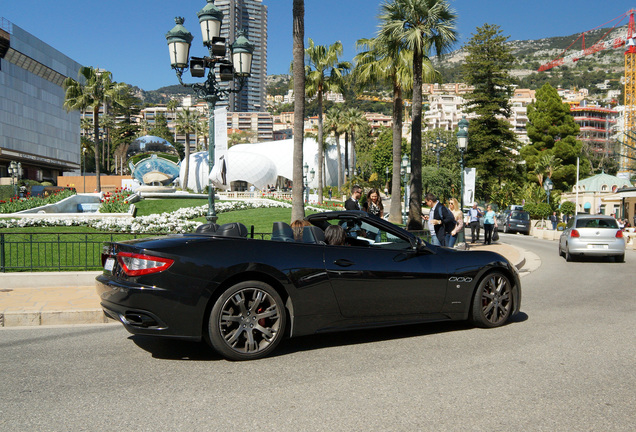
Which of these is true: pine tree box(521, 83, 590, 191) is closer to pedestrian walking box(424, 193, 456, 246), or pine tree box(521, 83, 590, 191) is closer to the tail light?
pedestrian walking box(424, 193, 456, 246)

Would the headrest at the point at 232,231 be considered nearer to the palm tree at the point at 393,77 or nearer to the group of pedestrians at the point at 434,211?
the group of pedestrians at the point at 434,211

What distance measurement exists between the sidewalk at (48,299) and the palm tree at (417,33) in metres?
12.3

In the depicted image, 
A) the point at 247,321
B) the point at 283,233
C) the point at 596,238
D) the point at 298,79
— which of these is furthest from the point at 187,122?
the point at 247,321

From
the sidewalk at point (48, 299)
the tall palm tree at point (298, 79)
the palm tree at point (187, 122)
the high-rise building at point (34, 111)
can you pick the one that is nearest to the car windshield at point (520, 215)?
the tall palm tree at point (298, 79)

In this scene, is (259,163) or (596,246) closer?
(596,246)

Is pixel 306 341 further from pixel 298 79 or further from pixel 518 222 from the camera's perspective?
pixel 518 222

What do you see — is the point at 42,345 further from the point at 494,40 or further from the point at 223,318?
the point at 494,40

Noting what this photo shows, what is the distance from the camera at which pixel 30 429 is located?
3.39 meters

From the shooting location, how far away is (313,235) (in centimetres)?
570

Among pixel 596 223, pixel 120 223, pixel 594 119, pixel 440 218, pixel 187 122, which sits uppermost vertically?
pixel 594 119

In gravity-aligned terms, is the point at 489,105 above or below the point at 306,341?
above

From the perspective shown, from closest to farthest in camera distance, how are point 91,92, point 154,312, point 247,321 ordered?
point 154,312
point 247,321
point 91,92

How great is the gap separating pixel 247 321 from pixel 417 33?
1699cm

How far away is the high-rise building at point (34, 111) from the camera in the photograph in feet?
252
